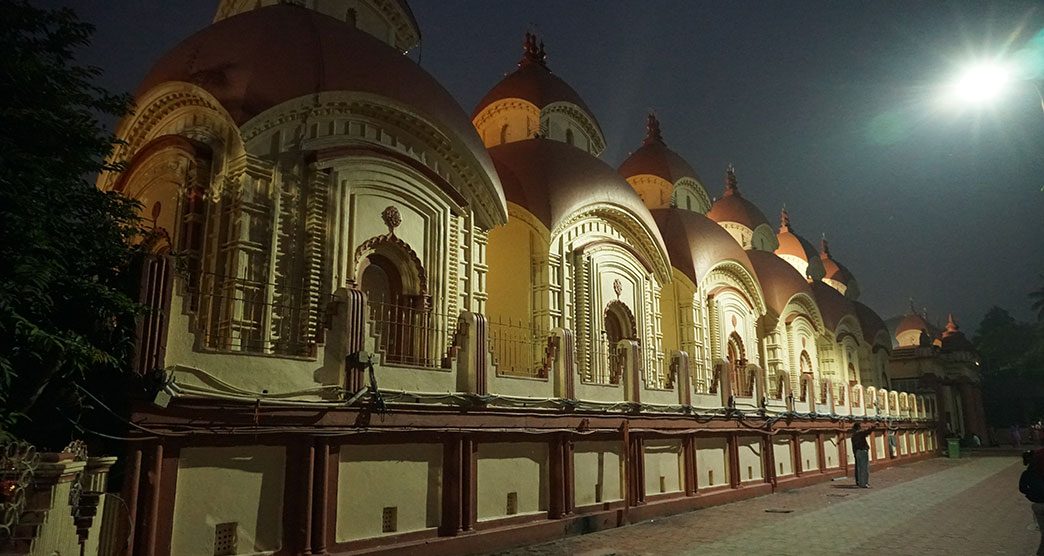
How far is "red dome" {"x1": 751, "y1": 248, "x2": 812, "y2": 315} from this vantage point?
25.0 m

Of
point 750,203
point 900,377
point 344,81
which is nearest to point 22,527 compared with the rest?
point 344,81

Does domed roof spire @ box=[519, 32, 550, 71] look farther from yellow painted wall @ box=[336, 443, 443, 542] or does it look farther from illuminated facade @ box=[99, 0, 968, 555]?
yellow painted wall @ box=[336, 443, 443, 542]

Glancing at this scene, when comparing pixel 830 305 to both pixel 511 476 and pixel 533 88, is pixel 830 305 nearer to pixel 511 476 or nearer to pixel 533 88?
pixel 533 88

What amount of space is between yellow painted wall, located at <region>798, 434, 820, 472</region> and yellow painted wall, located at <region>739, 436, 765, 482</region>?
295 cm

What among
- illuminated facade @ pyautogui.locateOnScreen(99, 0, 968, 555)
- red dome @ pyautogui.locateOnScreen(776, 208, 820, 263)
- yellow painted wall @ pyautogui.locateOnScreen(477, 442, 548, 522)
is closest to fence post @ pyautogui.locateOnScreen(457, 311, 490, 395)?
illuminated facade @ pyautogui.locateOnScreen(99, 0, 968, 555)

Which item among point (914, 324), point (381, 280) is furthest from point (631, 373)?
point (914, 324)

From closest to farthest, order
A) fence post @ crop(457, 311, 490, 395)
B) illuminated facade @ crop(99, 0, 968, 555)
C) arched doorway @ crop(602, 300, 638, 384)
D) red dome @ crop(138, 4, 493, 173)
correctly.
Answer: illuminated facade @ crop(99, 0, 968, 555) < fence post @ crop(457, 311, 490, 395) < red dome @ crop(138, 4, 493, 173) < arched doorway @ crop(602, 300, 638, 384)

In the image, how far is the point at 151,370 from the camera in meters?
6.75

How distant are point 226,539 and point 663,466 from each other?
Answer: 8.64 m

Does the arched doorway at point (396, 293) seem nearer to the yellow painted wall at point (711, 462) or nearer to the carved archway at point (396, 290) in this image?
the carved archway at point (396, 290)

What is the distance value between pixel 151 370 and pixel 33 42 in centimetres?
322

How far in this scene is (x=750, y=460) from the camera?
1667 cm

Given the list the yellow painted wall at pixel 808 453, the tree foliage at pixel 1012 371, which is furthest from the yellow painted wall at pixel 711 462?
the tree foliage at pixel 1012 371

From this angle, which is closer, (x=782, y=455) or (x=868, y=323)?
(x=782, y=455)
